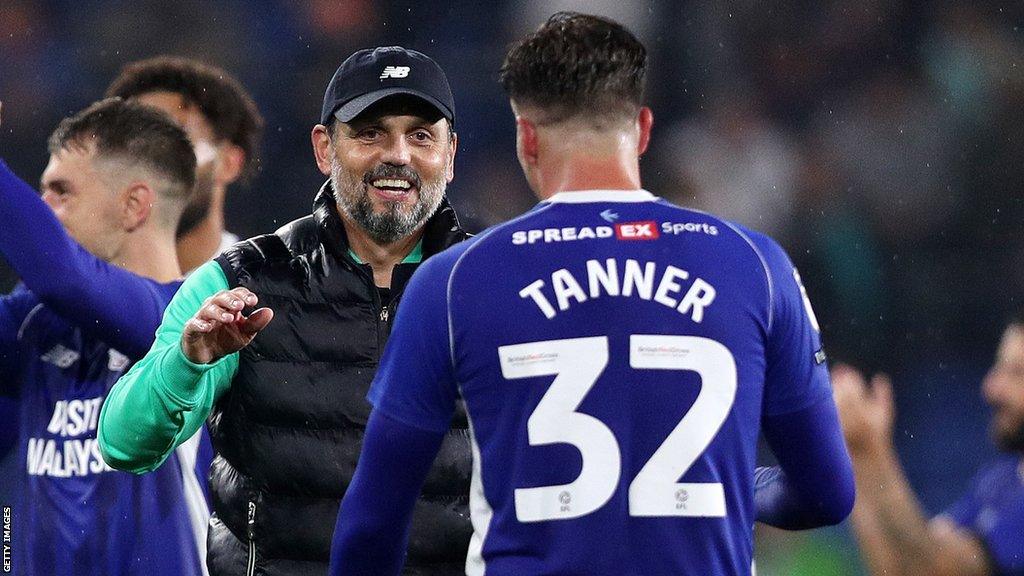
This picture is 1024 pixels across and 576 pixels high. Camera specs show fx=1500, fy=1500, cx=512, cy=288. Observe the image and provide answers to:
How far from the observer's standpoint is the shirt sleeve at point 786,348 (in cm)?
217

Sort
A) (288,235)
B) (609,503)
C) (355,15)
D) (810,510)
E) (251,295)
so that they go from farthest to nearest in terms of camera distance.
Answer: (355,15), (288,235), (251,295), (810,510), (609,503)

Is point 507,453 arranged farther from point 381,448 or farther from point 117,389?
point 117,389

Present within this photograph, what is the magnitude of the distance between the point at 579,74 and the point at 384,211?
97 cm

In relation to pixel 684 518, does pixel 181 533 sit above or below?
below

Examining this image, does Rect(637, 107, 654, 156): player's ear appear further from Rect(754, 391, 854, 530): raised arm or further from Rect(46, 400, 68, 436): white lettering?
Rect(46, 400, 68, 436): white lettering

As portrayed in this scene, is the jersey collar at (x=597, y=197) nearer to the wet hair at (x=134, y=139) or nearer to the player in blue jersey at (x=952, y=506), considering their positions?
the wet hair at (x=134, y=139)

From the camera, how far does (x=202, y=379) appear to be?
2.81 meters

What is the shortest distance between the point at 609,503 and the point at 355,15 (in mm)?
6492

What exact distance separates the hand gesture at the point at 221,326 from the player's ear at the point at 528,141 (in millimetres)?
555

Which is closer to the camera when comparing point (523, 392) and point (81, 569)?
point (523, 392)

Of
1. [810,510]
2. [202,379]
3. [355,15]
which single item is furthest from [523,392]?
[355,15]

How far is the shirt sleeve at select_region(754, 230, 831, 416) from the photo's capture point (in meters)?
2.17

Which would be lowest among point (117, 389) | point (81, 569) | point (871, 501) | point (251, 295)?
point (871, 501)

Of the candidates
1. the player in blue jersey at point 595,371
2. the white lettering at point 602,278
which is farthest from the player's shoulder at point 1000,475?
the white lettering at point 602,278
